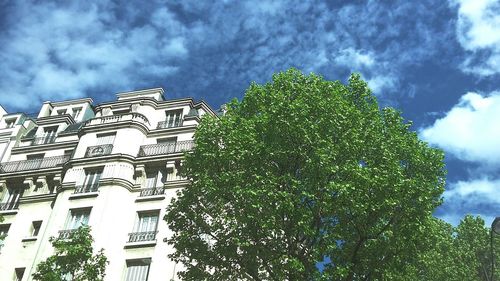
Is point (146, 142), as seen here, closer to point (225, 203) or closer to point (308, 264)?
point (225, 203)

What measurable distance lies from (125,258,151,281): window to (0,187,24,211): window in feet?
40.9

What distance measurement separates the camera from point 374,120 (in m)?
21.7

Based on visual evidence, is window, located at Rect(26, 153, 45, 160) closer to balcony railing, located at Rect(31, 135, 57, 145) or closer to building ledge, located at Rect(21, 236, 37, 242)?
balcony railing, located at Rect(31, 135, 57, 145)

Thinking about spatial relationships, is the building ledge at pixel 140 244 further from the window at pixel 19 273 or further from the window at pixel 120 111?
the window at pixel 120 111

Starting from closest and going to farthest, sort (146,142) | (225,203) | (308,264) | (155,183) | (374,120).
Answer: (308,264)
(225,203)
(374,120)
(155,183)
(146,142)

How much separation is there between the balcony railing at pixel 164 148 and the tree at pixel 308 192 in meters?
12.7

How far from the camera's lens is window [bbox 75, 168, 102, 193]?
33.7 m

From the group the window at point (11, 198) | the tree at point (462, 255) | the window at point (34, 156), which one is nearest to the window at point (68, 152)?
the window at point (34, 156)

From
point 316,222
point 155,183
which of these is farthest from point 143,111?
point 316,222

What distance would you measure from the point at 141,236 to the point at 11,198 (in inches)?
522

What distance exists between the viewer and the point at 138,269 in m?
30.1

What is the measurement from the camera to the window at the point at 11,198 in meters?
36.8

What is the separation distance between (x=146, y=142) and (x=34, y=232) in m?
10.4

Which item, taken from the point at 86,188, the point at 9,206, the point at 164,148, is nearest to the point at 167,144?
the point at 164,148
